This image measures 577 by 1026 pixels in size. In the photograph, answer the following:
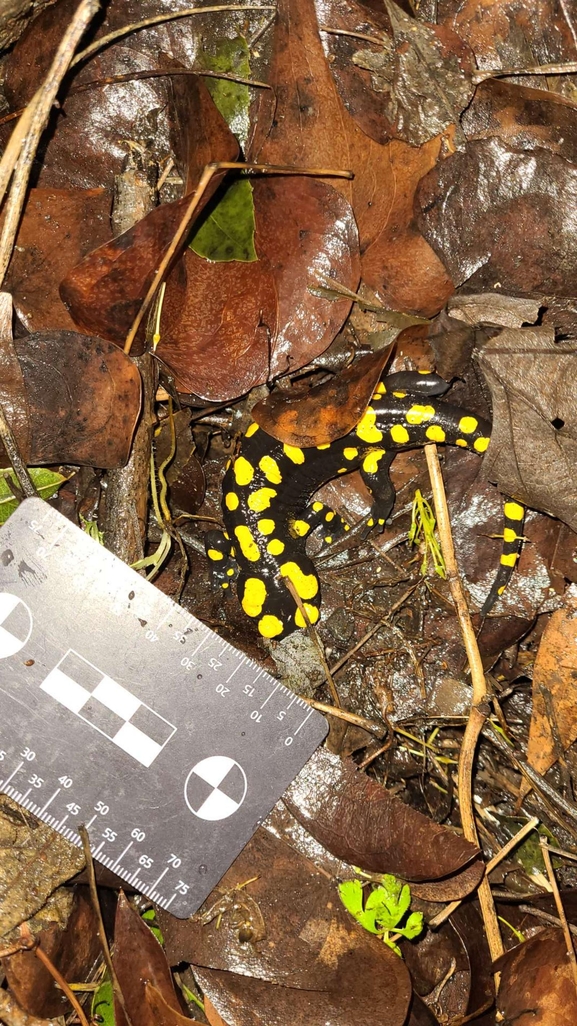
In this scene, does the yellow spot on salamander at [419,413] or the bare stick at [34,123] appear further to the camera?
the yellow spot on salamander at [419,413]

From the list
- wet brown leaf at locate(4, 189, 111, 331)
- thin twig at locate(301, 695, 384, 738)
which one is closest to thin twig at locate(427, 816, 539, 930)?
thin twig at locate(301, 695, 384, 738)

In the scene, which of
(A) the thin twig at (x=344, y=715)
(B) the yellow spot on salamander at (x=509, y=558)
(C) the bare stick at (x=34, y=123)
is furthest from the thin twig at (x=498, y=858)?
(C) the bare stick at (x=34, y=123)

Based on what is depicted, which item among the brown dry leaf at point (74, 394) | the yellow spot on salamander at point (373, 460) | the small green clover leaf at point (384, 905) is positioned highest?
the brown dry leaf at point (74, 394)

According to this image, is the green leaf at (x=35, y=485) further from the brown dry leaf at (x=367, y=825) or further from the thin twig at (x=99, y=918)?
the brown dry leaf at (x=367, y=825)

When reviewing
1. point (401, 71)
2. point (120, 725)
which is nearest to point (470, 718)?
point (120, 725)

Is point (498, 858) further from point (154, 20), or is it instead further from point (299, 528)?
point (154, 20)

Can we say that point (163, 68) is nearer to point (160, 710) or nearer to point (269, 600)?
point (269, 600)
